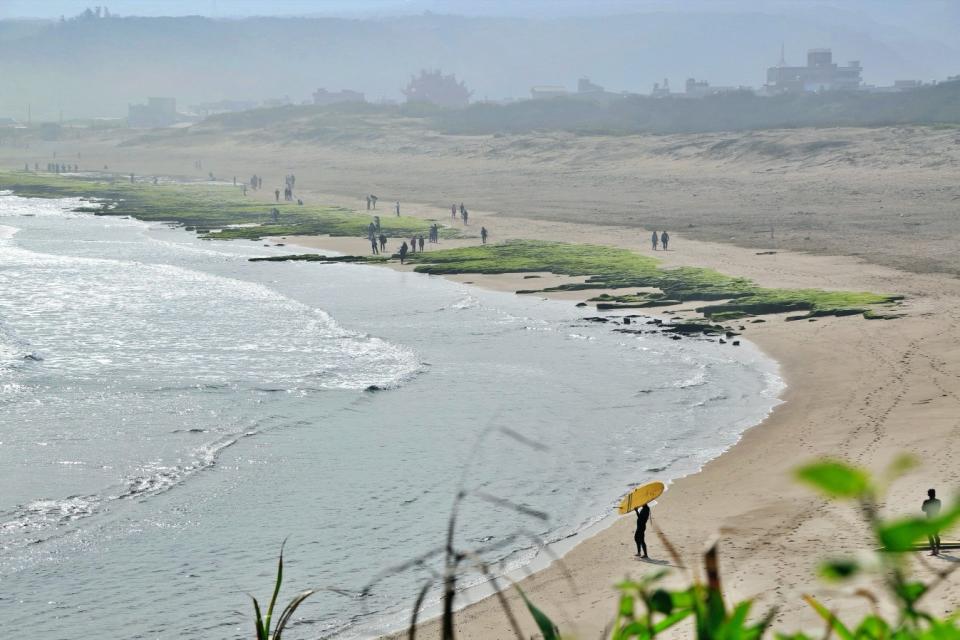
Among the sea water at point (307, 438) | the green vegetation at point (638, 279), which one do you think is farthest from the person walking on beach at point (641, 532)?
the green vegetation at point (638, 279)

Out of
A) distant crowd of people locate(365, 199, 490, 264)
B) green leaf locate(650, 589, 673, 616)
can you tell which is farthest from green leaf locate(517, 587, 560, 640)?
distant crowd of people locate(365, 199, 490, 264)

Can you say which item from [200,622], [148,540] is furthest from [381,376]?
[200,622]

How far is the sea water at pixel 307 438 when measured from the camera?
580 inches

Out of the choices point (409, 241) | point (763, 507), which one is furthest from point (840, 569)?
point (409, 241)

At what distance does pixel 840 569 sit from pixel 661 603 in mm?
592

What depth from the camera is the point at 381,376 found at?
26.9 metres

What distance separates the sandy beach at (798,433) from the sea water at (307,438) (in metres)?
1.04

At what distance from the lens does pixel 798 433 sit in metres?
20.9

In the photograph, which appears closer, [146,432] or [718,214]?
[146,432]

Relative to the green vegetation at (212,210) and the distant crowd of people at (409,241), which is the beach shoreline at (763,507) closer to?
the distant crowd of people at (409,241)

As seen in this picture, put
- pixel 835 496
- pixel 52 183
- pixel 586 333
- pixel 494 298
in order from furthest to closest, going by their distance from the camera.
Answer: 1. pixel 52 183
2. pixel 494 298
3. pixel 586 333
4. pixel 835 496

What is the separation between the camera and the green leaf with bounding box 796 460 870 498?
1337 millimetres

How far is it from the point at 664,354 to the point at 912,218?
2511 cm

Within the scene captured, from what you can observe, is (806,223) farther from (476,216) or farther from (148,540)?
(148,540)
